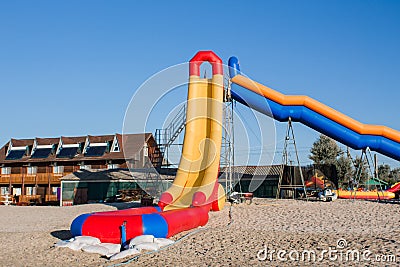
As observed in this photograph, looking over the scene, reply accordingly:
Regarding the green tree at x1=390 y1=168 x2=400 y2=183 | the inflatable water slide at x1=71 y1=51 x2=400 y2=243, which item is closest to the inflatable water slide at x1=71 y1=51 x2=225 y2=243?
the inflatable water slide at x1=71 y1=51 x2=400 y2=243

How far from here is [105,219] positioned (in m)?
10.8

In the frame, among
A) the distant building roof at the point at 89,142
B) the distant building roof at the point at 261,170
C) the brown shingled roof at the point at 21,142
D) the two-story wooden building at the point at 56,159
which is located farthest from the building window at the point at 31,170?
the distant building roof at the point at 261,170

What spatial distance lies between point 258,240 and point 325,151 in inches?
1337

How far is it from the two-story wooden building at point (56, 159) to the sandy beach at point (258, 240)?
19942mm

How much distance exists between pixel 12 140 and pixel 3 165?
7.96 ft

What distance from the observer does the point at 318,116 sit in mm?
17906

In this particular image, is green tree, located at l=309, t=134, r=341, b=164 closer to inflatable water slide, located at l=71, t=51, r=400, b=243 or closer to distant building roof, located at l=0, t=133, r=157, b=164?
distant building roof, located at l=0, t=133, r=157, b=164

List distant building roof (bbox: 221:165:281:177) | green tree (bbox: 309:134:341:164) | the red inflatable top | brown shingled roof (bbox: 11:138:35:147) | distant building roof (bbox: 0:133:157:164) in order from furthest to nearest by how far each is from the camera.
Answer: green tree (bbox: 309:134:341:164)
brown shingled roof (bbox: 11:138:35:147)
distant building roof (bbox: 0:133:157:164)
distant building roof (bbox: 221:165:281:177)
the red inflatable top

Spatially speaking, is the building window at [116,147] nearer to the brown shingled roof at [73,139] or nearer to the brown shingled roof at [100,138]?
the brown shingled roof at [100,138]

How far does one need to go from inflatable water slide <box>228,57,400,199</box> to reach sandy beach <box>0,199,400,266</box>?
3043mm

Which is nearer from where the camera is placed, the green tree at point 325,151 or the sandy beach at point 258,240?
the sandy beach at point 258,240

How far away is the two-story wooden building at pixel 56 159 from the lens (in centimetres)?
3588

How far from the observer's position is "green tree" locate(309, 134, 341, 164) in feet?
138

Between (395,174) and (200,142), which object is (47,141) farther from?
(395,174)
